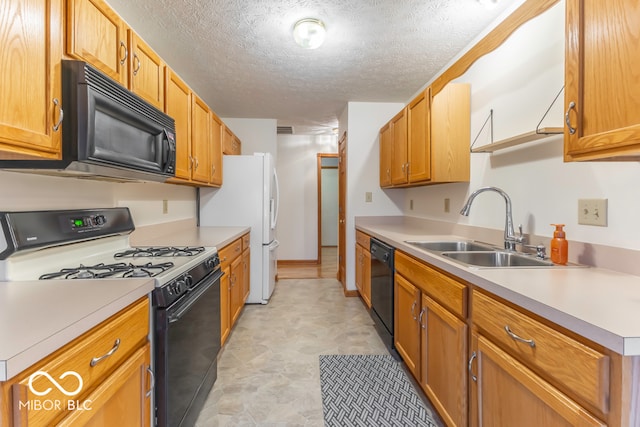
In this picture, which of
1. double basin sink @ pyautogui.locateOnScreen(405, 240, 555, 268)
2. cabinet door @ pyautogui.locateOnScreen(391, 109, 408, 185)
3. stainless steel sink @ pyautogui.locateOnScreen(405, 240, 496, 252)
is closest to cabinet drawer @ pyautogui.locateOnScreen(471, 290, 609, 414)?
double basin sink @ pyautogui.locateOnScreen(405, 240, 555, 268)

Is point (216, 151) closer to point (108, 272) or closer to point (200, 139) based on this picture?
point (200, 139)

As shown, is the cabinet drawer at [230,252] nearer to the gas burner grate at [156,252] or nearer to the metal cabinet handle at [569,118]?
the gas burner grate at [156,252]

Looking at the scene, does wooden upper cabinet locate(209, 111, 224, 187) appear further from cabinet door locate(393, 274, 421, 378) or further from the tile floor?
cabinet door locate(393, 274, 421, 378)

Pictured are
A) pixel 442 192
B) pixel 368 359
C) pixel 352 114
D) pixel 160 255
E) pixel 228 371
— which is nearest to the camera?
pixel 160 255

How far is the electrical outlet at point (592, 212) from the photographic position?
4.26 ft

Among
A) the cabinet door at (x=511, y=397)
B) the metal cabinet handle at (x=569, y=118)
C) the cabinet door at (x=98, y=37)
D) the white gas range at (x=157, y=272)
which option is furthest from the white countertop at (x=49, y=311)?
the metal cabinet handle at (x=569, y=118)

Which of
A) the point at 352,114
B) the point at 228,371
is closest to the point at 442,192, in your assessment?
the point at 352,114

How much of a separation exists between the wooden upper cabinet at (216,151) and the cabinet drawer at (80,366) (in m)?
2.02

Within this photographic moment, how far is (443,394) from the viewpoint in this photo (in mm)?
1480

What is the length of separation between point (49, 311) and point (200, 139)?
202cm

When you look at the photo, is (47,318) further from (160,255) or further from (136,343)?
(160,255)

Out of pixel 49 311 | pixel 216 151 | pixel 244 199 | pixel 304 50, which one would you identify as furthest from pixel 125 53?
pixel 244 199

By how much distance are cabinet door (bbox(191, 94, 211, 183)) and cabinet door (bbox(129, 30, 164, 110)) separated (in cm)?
56

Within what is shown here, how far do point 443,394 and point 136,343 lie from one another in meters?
1.33
